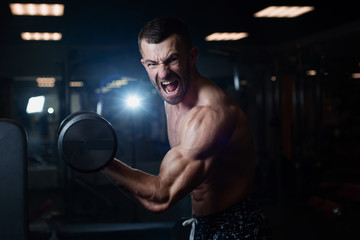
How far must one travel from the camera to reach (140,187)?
0.98 meters

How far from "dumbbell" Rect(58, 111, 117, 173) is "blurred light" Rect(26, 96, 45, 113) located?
0.14m

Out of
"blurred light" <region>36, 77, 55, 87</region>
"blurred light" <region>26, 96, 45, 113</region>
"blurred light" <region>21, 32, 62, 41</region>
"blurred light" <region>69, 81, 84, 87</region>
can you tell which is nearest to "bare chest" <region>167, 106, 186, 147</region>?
"blurred light" <region>26, 96, 45, 113</region>

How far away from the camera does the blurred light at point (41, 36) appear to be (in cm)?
461

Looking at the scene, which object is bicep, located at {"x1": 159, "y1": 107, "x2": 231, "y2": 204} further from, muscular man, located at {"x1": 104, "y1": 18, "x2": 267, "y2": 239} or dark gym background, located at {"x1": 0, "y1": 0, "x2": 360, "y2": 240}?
dark gym background, located at {"x1": 0, "y1": 0, "x2": 360, "y2": 240}

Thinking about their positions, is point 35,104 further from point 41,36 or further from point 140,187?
point 41,36

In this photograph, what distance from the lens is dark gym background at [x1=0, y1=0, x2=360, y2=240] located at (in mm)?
3541

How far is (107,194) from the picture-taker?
4652 millimetres

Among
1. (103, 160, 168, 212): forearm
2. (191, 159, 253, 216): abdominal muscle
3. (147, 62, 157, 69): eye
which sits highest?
(147, 62, 157, 69): eye

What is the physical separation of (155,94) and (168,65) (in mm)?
3921

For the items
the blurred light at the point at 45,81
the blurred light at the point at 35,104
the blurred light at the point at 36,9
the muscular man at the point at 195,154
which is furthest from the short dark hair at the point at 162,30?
the blurred light at the point at 45,81

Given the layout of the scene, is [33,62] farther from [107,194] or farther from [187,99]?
[187,99]

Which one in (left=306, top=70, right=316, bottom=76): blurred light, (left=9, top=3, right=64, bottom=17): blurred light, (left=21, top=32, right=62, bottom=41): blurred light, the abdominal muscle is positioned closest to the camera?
the abdominal muscle

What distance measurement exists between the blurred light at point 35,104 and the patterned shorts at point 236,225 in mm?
665

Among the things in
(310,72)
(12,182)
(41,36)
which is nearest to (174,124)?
(12,182)
